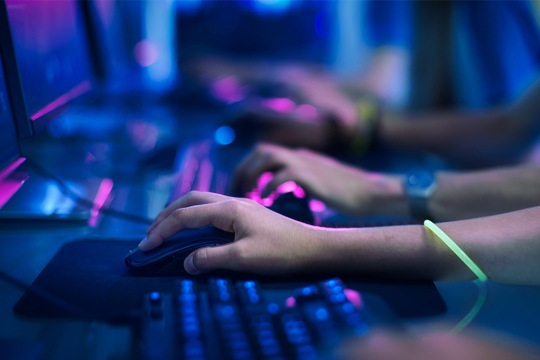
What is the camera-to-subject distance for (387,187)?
101 cm

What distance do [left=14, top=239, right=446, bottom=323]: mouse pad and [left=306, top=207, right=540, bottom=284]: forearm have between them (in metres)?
0.02

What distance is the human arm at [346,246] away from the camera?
64 centimetres

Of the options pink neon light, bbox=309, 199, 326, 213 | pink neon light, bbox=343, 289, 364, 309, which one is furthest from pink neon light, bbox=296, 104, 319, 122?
pink neon light, bbox=343, 289, 364, 309

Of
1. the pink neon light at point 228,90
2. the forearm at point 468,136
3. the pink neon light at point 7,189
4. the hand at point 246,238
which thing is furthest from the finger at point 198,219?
the pink neon light at point 228,90

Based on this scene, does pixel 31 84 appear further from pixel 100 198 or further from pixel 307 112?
pixel 307 112

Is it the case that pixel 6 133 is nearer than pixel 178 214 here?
No

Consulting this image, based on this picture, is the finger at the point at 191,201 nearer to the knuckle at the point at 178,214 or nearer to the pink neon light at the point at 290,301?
the knuckle at the point at 178,214

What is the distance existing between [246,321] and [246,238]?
0.40ft

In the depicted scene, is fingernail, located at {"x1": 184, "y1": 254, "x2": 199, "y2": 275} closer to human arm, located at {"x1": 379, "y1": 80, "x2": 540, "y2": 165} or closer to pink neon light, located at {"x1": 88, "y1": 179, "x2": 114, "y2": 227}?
pink neon light, located at {"x1": 88, "y1": 179, "x2": 114, "y2": 227}

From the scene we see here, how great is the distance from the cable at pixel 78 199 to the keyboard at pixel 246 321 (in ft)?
0.94

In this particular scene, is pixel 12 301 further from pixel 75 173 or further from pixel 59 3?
pixel 59 3

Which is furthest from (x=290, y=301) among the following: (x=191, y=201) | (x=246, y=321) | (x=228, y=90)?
(x=228, y=90)

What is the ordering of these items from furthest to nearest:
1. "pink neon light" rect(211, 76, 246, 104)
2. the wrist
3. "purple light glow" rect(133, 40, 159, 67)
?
"purple light glow" rect(133, 40, 159, 67), "pink neon light" rect(211, 76, 246, 104), the wrist

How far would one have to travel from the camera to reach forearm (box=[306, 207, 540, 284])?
0.66 meters
